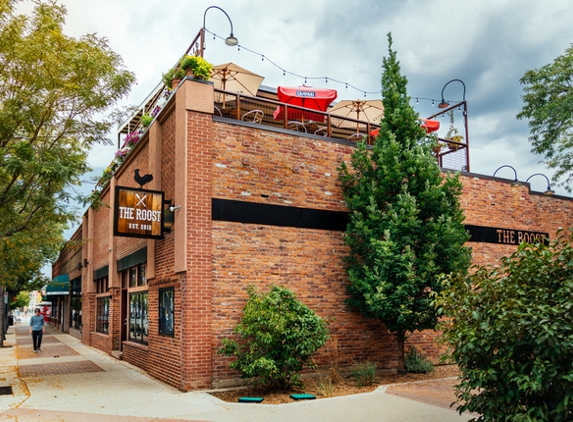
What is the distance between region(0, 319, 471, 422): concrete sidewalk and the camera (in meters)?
8.24

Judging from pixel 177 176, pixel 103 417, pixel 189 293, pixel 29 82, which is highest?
pixel 29 82

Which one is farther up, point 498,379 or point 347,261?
point 347,261

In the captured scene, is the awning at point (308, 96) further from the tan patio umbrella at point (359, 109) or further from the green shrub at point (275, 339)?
the green shrub at point (275, 339)

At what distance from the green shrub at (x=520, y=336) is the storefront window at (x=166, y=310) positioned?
23.9 ft

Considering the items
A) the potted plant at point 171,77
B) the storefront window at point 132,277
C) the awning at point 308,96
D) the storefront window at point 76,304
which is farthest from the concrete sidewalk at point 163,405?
Result: the storefront window at point 76,304

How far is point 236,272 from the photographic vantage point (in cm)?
1119

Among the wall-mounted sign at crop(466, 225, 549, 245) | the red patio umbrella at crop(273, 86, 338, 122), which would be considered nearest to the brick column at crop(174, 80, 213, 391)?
the red patio umbrella at crop(273, 86, 338, 122)

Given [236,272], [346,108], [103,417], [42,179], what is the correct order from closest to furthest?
[103,417] < [236,272] < [42,179] < [346,108]

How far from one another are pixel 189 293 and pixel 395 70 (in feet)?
24.7

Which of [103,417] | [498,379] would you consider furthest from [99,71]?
[498,379]

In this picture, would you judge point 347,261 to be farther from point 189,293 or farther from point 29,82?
point 29,82

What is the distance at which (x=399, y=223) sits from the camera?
11430mm

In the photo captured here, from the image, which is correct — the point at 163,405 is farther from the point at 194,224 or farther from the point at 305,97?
the point at 305,97

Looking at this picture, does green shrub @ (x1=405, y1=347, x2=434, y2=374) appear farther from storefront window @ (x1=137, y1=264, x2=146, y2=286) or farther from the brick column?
storefront window @ (x1=137, y1=264, x2=146, y2=286)
